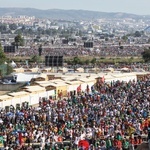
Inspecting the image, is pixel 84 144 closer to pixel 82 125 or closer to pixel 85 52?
pixel 82 125

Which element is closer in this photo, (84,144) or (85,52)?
(84,144)

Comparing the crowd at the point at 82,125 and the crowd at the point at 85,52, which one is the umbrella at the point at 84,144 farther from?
the crowd at the point at 85,52

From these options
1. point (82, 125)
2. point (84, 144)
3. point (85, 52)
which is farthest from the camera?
point (85, 52)

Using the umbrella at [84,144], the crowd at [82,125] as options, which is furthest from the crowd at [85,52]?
the umbrella at [84,144]

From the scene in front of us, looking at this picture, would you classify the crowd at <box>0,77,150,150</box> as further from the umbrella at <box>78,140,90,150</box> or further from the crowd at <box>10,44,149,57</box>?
the crowd at <box>10,44,149,57</box>

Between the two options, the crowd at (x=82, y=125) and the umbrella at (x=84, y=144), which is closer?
the umbrella at (x=84, y=144)

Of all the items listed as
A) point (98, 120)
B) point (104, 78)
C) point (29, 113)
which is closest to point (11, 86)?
point (104, 78)

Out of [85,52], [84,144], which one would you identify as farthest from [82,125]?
[85,52]

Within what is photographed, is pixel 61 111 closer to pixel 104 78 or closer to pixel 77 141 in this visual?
pixel 77 141

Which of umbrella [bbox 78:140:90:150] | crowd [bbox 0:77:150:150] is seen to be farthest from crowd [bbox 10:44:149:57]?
umbrella [bbox 78:140:90:150]
